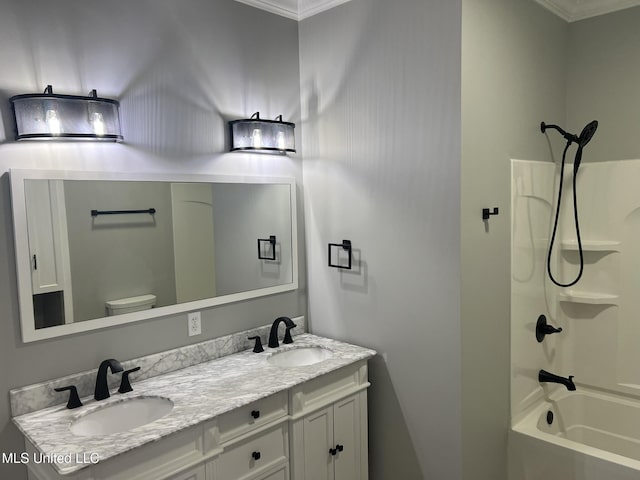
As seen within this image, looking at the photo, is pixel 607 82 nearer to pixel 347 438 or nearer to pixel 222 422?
pixel 347 438

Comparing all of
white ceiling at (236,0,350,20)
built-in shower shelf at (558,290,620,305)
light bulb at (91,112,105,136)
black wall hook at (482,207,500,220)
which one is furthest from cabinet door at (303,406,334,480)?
white ceiling at (236,0,350,20)

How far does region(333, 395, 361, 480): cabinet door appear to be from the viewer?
2383 mm

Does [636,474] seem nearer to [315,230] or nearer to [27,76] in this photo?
[315,230]

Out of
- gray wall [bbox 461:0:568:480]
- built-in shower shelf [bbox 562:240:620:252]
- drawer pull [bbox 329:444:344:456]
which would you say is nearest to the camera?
gray wall [bbox 461:0:568:480]

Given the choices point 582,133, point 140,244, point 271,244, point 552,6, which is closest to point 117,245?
point 140,244

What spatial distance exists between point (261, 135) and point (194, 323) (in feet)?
3.25

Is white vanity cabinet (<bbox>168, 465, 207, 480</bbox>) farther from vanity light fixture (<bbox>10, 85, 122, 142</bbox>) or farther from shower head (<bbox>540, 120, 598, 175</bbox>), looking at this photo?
shower head (<bbox>540, 120, 598, 175</bbox>)

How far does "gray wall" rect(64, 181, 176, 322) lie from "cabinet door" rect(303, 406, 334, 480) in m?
0.85

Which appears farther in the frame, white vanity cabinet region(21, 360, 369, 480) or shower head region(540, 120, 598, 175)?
shower head region(540, 120, 598, 175)

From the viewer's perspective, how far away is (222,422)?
1.90 metres

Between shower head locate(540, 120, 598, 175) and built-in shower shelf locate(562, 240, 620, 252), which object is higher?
shower head locate(540, 120, 598, 175)

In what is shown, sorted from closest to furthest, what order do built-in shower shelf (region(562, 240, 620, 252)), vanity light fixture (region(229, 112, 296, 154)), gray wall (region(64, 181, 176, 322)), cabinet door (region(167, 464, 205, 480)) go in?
cabinet door (region(167, 464, 205, 480)) < gray wall (region(64, 181, 176, 322)) < vanity light fixture (region(229, 112, 296, 154)) < built-in shower shelf (region(562, 240, 620, 252))

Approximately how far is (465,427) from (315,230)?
1.27 meters

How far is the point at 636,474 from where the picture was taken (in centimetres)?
216
